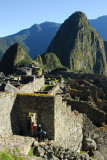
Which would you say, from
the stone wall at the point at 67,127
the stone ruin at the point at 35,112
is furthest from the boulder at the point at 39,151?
the stone wall at the point at 67,127

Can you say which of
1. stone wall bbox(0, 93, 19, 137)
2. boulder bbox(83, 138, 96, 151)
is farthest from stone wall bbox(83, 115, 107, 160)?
stone wall bbox(0, 93, 19, 137)

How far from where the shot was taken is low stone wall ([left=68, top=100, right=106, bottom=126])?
17.5 meters

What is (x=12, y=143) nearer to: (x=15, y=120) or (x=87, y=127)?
(x=15, y=120)

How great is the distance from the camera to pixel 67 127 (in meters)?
13.4

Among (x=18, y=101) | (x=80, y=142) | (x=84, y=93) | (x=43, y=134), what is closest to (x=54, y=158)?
(x=43, y=134)

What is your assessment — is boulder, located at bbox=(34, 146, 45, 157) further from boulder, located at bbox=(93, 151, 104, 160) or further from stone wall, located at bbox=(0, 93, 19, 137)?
boulder, located at bbox=(93, 151, 104, 160)

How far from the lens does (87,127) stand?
15.8 meters

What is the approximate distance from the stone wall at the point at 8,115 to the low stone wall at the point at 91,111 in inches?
301

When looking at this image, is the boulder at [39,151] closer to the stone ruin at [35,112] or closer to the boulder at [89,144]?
the stone ruin at [35,112]

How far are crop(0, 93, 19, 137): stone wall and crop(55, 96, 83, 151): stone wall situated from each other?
2431 mm

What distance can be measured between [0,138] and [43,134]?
2337mm

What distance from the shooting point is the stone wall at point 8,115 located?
34.0ft

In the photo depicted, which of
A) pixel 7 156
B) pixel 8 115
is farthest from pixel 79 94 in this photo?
pixel 7 156

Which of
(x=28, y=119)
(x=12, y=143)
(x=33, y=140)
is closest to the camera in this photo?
(x=12, y=143)
